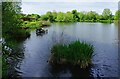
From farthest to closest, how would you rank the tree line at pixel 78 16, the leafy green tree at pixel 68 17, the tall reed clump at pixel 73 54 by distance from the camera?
the leafy green tree at pixel 68 17 < the tree line at pixel 78 16 < the tall reed clump at pixel 73 54

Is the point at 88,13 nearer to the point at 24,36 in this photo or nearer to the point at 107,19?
the point at 107,19

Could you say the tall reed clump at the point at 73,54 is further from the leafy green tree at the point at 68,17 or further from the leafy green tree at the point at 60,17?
the leafy green tree at the point at 68,17

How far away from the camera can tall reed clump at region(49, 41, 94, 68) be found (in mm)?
15102

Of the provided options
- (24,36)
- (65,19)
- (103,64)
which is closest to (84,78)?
(103,64)

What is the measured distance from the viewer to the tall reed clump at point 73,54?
49.5ft

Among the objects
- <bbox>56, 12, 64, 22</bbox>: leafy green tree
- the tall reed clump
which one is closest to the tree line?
<bbox>56, 12, 64, 22</bbox>: leafy green tree

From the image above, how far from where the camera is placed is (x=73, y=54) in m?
15.3

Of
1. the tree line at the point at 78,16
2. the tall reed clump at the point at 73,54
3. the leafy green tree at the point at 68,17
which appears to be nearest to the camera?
the tall reed clump at the point at 73,54

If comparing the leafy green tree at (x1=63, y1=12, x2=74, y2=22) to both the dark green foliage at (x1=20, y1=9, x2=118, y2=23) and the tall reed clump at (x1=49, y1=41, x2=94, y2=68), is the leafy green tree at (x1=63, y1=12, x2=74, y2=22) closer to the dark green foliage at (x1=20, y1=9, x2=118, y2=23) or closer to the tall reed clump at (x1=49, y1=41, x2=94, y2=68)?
the dark green foliage at (x1=20, y1=9, x2=118, y2=23)

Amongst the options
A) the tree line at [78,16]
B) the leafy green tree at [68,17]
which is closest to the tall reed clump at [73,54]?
the tree line at [78,16]

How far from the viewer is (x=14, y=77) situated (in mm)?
13078

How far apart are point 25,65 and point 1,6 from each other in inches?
251

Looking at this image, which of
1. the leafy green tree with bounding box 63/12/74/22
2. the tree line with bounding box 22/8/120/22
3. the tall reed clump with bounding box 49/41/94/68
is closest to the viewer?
the tall reed clump with bounding box 49/41/94/68

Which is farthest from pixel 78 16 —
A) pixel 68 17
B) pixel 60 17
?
pixel 60 17
